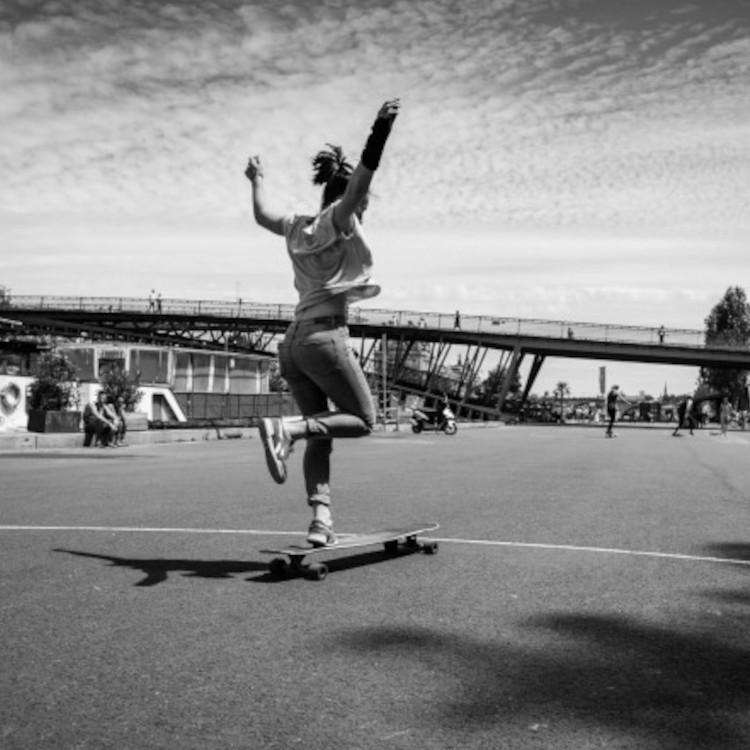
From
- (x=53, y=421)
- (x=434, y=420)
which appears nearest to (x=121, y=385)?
(x=53, y=421)

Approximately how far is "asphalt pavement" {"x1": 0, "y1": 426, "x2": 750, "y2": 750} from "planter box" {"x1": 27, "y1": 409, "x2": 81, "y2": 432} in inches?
712

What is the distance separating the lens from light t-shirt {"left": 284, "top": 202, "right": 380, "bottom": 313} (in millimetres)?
5156

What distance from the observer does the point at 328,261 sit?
5207 millimetres

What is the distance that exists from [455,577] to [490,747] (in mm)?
2294

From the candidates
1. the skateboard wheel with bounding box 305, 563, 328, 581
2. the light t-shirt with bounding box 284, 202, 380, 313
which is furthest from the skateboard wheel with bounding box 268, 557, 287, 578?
the light t-shirt with bounding box 284, 202, 380, 313

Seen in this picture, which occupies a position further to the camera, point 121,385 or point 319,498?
point 121,385

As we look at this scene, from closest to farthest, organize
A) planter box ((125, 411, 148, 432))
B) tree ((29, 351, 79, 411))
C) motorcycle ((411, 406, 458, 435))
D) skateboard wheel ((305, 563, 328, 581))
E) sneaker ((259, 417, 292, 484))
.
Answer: skateboard wheel ((305, 563, 328, 581)) < sneaker ((259, 417, 292, 484)) < tree ((29, 351, 79, 411)) < planter box ((125, 411, 148, 432)) < motorcycle ((411, 406, 458, 435))

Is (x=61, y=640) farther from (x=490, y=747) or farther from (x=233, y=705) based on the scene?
(x=490, y=747)

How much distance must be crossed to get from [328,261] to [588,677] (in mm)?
2883

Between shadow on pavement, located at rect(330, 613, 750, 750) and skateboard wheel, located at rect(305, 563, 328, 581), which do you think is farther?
skateboard wheel, located at rect(305, 563, 328, 581)

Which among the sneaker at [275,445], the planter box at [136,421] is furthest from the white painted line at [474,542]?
the planter box at [136,421]

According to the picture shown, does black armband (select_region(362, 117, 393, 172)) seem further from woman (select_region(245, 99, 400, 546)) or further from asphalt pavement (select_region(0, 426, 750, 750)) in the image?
asphalt pavement (select_region(0, 426, 750, 750))

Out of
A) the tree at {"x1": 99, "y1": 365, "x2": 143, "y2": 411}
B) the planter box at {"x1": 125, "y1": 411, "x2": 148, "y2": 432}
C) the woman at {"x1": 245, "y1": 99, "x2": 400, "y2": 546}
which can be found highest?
the woman at {"x1": 245, "y1": 99, "x2": 400, "y2": 546}

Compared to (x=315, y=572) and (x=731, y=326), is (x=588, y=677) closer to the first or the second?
(x=315, y=572)
